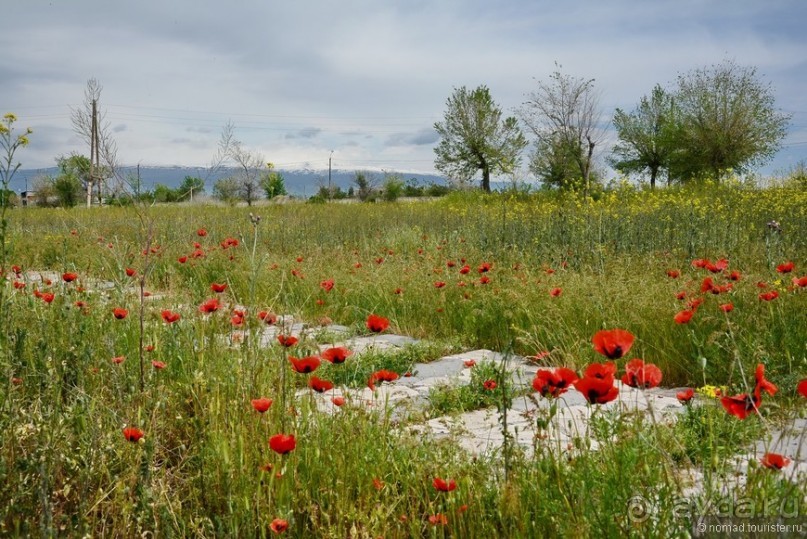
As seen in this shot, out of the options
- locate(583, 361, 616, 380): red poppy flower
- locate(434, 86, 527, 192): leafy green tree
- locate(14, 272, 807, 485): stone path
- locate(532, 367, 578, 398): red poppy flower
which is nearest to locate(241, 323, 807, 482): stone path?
locate(14, 272, 807, 485): stone path

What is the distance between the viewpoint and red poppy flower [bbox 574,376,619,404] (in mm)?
1391

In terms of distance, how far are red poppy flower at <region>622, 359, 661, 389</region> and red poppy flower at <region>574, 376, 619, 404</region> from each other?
2.5 inches

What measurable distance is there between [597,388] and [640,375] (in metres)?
0.15

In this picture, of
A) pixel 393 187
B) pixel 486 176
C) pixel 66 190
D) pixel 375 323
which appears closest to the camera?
pixel 375 323

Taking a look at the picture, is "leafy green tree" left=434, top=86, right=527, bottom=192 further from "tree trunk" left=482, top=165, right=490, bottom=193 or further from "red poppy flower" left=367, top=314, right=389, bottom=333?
"red poppy flower" left=367, top=314, right=389, bottom=333

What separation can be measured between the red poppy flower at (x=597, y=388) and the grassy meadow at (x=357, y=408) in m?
0.16

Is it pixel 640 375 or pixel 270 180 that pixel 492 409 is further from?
pixel 270 180

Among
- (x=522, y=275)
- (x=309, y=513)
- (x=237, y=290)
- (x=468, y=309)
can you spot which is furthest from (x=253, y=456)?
(x=237, y=290)

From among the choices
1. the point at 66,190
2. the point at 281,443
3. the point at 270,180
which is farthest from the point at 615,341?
the point at 66,190

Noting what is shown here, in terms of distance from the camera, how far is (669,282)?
514 cm

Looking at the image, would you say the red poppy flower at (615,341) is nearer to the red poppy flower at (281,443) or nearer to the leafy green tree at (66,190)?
the red poppy flower at (281,443)

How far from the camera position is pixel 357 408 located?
232cm

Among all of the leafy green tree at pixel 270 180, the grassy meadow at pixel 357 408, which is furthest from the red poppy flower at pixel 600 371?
the leafy green tree at pixel 270 180

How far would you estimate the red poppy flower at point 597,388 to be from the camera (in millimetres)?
1391
